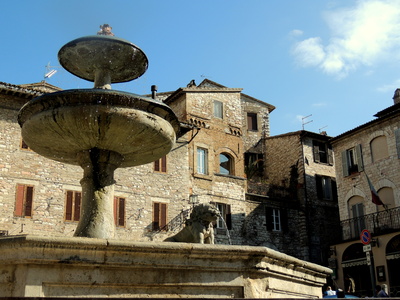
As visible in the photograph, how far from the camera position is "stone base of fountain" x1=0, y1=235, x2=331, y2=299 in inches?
207

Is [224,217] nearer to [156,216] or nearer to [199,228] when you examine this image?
[156,216]

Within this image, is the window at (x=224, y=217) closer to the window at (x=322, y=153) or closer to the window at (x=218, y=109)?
the window at (x=218, y=109)

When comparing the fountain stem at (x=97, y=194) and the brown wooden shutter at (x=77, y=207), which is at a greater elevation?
the brown wooden shutter at (x=77, y=207)

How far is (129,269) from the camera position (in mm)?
5562

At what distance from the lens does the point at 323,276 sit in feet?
25.8

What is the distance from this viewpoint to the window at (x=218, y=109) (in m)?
29.6

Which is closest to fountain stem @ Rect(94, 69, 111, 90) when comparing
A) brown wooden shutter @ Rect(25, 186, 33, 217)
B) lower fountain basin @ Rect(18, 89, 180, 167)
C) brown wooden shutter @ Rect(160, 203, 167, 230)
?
lower fountain basin @ Rect(18, 89, 180, 167)

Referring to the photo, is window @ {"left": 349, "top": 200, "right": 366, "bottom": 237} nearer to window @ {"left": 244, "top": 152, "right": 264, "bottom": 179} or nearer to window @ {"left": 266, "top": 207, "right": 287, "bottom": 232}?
window @ {"left": 266, "top": 207, "right": 287, "bottom": 232}

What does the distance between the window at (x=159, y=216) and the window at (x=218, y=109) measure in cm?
727

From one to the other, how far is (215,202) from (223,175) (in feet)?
5.64

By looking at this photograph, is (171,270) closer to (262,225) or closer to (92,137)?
(92,137)

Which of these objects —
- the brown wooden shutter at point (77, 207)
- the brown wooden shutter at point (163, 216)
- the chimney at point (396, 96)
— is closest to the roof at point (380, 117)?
the chimney at point (396, 96)

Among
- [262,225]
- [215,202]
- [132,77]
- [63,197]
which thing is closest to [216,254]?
[132,77]

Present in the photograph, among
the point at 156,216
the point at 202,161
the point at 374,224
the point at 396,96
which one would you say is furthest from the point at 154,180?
the point at 396,96
